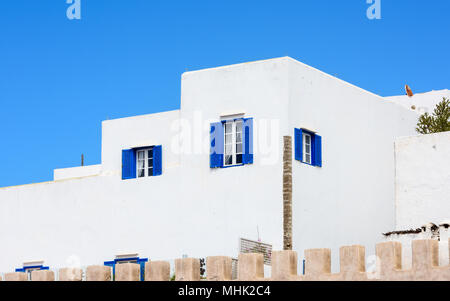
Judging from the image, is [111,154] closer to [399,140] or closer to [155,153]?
[155,153]

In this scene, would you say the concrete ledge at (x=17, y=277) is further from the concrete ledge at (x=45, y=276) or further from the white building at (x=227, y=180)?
the white building at (x=227, y=180)

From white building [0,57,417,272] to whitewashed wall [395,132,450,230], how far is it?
21.5 inches

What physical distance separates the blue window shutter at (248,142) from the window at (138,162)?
3442 millimetres

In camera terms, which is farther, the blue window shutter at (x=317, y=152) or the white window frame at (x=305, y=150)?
the blue window shutter at (x=317, y=152)

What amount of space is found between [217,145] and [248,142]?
97cm

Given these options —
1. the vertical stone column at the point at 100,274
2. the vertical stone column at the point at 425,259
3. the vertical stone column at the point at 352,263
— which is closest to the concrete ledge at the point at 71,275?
the vertical stone column at the point at 100,274

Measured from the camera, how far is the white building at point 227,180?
24.4 m

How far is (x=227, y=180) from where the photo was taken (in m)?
24.9

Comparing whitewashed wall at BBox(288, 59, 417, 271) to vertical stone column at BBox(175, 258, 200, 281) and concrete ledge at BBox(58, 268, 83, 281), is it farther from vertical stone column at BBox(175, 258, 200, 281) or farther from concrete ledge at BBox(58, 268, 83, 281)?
vertical stone column at BBox(175, 258, 200, 281)

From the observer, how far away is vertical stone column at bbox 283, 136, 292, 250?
23656 mm

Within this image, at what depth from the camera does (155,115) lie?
88.9 ft

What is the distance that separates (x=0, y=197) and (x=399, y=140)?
12.7m
